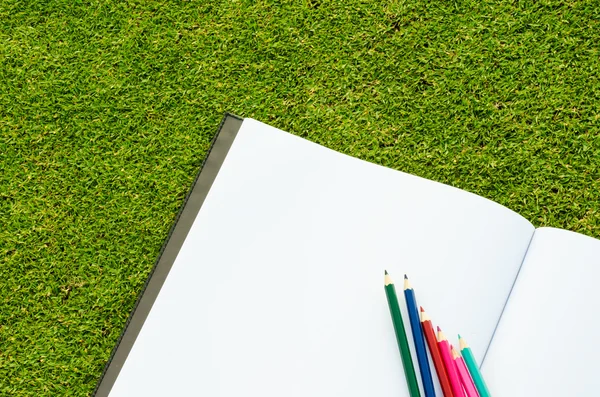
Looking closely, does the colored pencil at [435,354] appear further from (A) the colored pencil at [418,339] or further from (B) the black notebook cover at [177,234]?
(B) the black notebook cover at [177,234]

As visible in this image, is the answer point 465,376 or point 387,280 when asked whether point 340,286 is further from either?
point 465,376

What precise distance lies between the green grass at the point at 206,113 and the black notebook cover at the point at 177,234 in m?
0.21

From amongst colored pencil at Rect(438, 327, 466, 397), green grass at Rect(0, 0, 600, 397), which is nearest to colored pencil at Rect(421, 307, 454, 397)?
colored pencil at Rect(438, 327, 466, 397)

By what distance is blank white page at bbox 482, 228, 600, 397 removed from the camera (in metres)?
0.96

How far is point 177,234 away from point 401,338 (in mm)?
516

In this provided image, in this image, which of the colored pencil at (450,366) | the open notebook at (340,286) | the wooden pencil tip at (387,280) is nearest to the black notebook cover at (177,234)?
the open notebook at (340,286)

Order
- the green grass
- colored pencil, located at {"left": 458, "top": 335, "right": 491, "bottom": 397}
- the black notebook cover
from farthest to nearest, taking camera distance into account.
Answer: the green grass, the black notebook cover, colored pencil, located at {"left": 458, "top": 335, "right": 491, "bottom": 397}

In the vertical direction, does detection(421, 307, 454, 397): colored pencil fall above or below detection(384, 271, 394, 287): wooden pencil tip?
below

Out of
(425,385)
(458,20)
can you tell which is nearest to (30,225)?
(425,385)

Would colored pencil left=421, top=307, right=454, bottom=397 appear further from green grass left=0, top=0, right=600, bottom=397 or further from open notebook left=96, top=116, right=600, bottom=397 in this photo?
green grass left=0, top=0, right=600, bottom=397

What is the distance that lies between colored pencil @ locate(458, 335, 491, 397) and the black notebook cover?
23.2 inches

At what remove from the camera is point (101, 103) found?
56.6 inches

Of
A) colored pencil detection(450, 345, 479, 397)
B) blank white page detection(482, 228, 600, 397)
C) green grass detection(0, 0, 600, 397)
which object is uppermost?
green grass detection(0, 0, 600, 397)

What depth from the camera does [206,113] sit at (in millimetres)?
1417
